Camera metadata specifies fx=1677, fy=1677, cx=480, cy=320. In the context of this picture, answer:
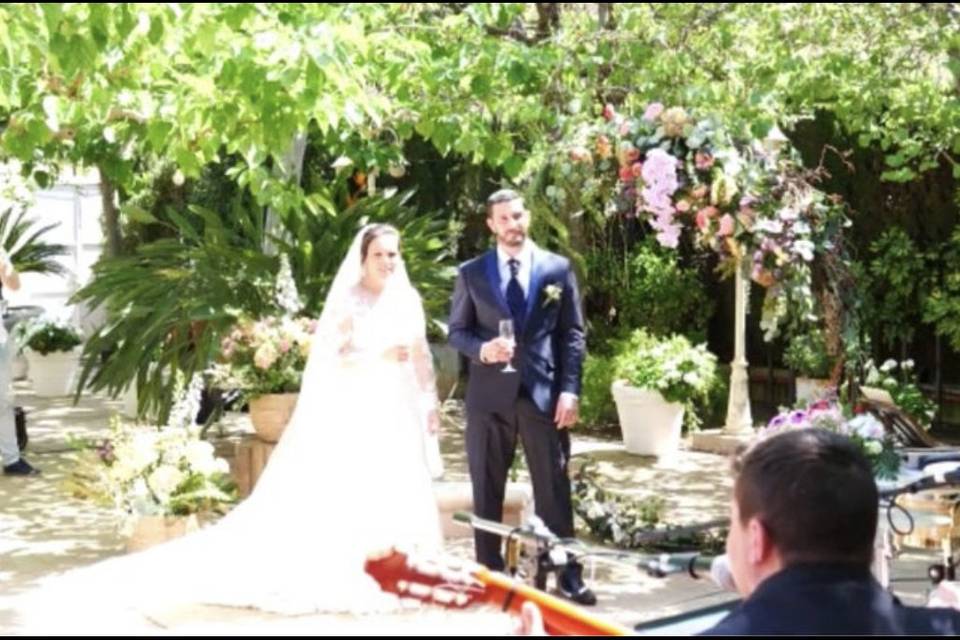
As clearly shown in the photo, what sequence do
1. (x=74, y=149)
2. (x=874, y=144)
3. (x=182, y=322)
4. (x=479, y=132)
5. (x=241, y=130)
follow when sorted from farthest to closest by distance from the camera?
(x=874, y=144) < (x=182, y=322) < (x=74, y=149) < (x=479, y=132) < (x=241, y=130)

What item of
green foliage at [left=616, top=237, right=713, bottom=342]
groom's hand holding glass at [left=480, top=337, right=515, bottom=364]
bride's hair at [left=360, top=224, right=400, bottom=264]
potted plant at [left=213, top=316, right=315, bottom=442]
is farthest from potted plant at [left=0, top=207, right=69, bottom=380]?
groom's hand holding glass at [left=480, top=337, right=515, bottom=364]

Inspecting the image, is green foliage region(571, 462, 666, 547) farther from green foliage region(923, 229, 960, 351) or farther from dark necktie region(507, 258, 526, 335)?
green foliage region(923, 229, 960, 351)

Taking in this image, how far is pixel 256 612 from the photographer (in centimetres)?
706

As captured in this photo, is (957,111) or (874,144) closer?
(957,111)

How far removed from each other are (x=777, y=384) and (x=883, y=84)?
6858mm

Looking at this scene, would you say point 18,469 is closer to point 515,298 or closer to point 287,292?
point 287,292

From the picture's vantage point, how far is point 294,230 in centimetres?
1179

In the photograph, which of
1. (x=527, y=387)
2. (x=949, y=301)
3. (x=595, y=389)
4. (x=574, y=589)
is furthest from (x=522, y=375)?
(x=949, y=301)

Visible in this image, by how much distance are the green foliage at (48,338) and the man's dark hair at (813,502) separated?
14.9 m

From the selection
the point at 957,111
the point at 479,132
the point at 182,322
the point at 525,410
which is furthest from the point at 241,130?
the point at 182,322

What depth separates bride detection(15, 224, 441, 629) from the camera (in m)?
7.57

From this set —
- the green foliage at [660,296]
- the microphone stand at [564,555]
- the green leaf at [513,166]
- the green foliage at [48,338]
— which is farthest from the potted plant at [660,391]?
the microphone stand at [564,555]

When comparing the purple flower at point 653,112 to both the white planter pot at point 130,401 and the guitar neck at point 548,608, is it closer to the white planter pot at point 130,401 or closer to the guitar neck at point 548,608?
the guitar neck at point 548,608

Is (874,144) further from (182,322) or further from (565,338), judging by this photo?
(565,338)
